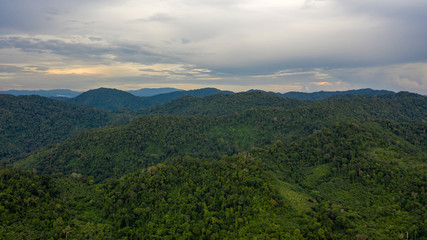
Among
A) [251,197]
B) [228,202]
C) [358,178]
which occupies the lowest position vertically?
[228,202]

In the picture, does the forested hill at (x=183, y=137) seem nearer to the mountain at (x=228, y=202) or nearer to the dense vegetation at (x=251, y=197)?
the dense vegetation at (x=251, y=197)

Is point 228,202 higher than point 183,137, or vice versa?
point 183,137

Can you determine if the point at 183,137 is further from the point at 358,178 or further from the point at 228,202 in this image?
the point at 358,178

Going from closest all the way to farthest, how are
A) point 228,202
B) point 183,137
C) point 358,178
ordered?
point 228,202 < point 358,178 < point 183,137

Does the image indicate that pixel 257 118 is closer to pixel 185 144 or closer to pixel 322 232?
pixel 185 144

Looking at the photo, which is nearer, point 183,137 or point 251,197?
point 251,197

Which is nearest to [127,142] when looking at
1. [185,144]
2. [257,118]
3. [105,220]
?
[185,144]

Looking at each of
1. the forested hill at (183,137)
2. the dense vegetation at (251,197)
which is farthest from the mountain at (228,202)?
the forested hill at (183,137)

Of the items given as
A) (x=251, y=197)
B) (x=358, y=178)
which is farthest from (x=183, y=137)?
(x=358, y=178)
